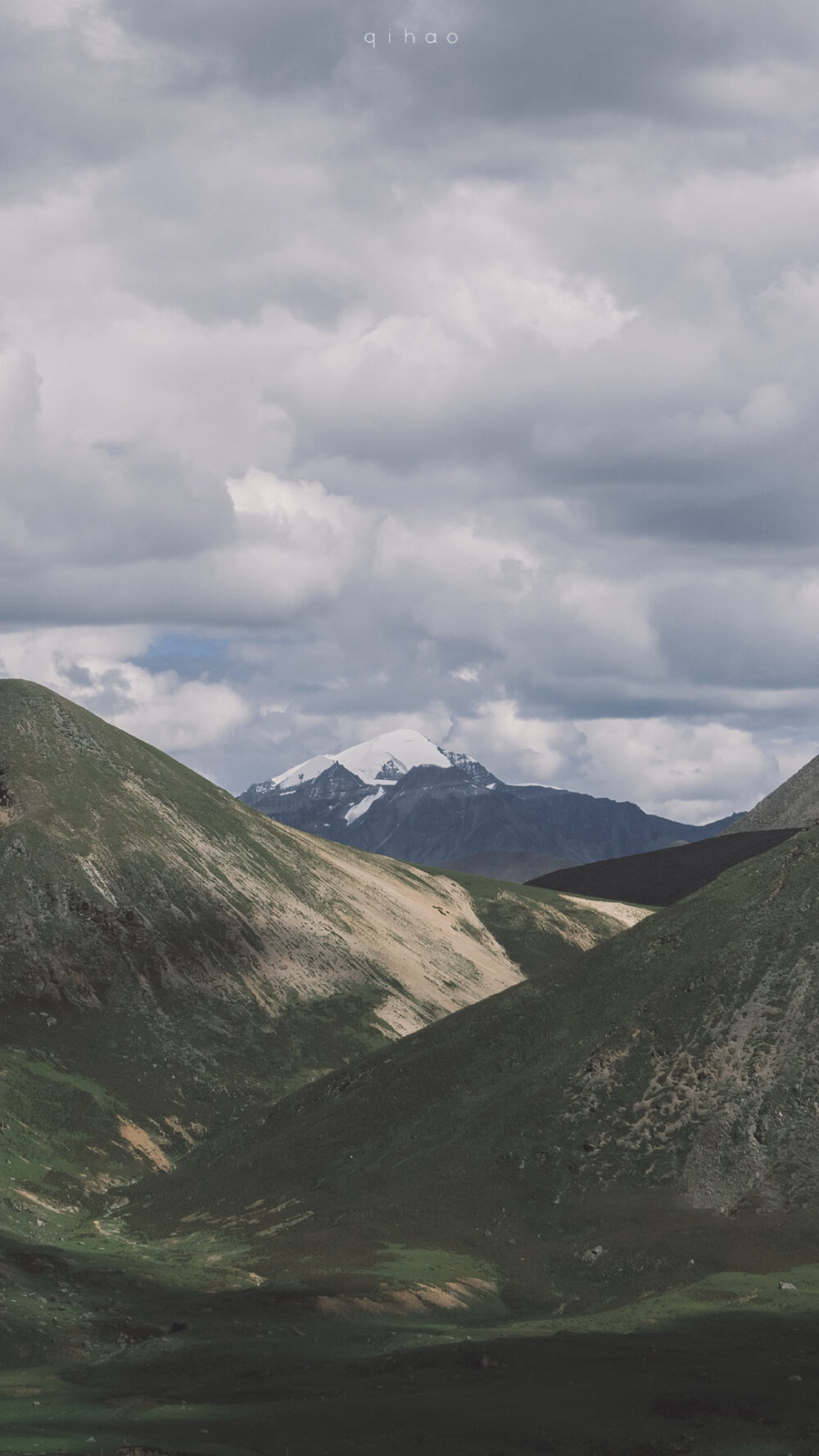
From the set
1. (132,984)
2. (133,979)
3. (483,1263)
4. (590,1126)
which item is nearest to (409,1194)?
(483,1263)

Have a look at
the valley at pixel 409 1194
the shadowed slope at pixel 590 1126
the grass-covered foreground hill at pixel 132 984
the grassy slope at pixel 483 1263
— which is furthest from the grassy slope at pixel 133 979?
the grassy slope at pixel 483 1263

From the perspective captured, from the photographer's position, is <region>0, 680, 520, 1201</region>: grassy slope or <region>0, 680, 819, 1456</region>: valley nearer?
<region>0, 680, 819, 1456</region>: valley

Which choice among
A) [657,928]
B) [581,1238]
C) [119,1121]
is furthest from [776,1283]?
[119,1121]

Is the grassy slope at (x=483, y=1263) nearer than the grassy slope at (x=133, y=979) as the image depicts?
Yes

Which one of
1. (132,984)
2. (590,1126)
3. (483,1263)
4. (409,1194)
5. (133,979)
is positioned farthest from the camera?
(133,979)

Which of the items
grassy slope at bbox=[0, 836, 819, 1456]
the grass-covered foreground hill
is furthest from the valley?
the grass-covered foreground hill

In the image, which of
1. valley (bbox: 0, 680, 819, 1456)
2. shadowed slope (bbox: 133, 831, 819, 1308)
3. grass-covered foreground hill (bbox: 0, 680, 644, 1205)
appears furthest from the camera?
grass-covered foreground hill (bbox: 0, 680, 644, 1205)

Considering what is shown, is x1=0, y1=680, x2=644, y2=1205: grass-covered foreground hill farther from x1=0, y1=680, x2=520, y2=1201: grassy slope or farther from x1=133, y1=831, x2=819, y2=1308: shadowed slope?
x1=133, y1=831, x2=819, y2=1308: shadowed slope

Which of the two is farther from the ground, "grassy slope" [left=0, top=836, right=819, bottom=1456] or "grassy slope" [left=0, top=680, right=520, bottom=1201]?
"grassy slope" [left=0, top=680, right=520, bottom=1201]

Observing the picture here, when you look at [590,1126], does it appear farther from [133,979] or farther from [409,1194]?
[133,979]

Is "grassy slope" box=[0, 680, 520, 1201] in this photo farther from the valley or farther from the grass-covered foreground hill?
the valley

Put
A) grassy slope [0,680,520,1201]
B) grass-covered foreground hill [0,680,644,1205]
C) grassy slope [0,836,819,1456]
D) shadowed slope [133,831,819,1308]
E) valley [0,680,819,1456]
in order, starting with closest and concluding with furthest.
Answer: grassy slope [0,836,819,1456] → valley [0,680,819,1456] → shadowed slope [133,831,819,1308] → grass-covered foreground hill [0,680,644,1205] → grassy slope [0,680,520,1201]

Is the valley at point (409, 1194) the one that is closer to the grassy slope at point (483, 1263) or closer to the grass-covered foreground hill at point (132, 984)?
the grassy slope at point (483, 1263)

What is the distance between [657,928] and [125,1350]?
68354mm
